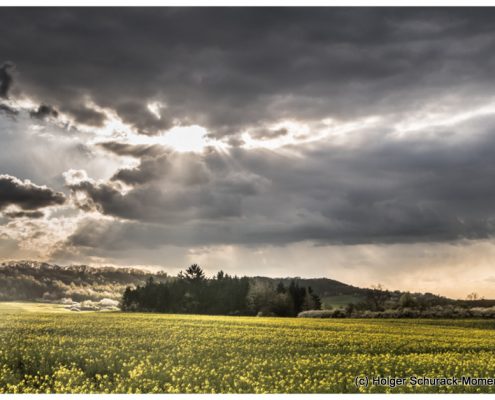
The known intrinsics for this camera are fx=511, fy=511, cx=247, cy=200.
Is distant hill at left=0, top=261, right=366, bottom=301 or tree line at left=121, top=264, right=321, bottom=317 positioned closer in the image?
distant hill at left=0, top=261, right=366, bottom=301

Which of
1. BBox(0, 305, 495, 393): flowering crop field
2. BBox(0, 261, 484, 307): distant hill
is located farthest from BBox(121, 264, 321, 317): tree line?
BBox(0, 305, 495, 393): flowering crop field

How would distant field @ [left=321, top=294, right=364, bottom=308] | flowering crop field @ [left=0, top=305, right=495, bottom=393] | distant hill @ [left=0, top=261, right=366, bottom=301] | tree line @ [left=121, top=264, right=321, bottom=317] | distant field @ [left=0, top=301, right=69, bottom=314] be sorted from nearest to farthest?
flowering crop field @ [left=0, top=305, right=495, bottom=393], distant hill @ [left=0, top=261, right=366, bottom=301], distant field @ [left=0, top=301, right=69, bottom=314], tree line @ [left=121, top=264, right=321, bottom=317], distant field @ [left=321, top=294, right=364, bottom=308]

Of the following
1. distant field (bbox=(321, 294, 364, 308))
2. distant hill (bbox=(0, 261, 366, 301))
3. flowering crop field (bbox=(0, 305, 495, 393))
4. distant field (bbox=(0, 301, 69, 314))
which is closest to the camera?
flowering crop field (bbox=(0, 305, 495, 393))

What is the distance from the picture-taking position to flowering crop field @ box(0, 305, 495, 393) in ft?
50.5

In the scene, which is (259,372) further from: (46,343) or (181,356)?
(46,343)

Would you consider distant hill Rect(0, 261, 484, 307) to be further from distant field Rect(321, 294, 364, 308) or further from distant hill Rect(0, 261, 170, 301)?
distant field Rect(321, 294, 364, 308)

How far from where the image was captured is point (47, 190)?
22219 mm

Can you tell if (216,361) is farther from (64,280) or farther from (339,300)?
(339,300)

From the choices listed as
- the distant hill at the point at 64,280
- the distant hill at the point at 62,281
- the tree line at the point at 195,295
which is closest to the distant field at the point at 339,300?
the tree line at the point at 195,295

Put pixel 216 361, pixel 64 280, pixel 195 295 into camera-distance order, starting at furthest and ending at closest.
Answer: pixel 195 295 → pixel 64 280 → pixel 216 361

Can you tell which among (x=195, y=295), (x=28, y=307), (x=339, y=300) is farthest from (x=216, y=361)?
(x=339, y=300)

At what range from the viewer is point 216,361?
17.7 metres

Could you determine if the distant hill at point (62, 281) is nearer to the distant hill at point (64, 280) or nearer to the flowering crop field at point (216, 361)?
the distant hill at point (64, 280)
